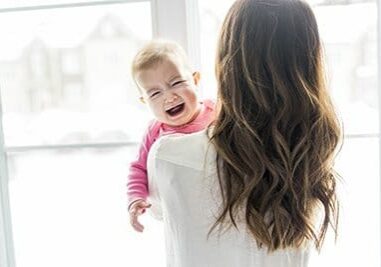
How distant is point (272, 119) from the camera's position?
89cm

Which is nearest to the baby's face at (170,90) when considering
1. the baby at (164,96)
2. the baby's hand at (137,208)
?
the baby at (164,96)

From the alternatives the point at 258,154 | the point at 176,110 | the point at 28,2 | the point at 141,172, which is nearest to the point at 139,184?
the point at 141,172

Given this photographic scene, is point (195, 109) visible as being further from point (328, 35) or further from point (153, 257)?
point (153, 257)

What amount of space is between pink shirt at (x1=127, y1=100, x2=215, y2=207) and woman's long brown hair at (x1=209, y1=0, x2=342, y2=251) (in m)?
0.26

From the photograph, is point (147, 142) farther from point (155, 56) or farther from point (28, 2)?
point (28, 2)

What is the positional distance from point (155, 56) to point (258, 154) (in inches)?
14.4

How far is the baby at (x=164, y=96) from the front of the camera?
1138 millimetres

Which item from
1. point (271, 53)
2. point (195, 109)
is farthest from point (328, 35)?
point (271, 53)

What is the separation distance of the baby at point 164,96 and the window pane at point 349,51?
0.79 feet

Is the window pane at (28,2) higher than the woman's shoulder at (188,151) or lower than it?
higher

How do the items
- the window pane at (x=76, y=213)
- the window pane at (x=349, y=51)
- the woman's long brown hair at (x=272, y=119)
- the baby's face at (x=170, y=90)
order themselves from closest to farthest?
the woman's long brown hair at (x=272, y=119), the baby's face at (x=170, y=90), the window pane at (x=349, y=51), the window pane at (x=76, y=213)

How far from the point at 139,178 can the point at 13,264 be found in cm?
62

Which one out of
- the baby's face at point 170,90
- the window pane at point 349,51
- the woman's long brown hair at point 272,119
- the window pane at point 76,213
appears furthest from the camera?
the window pane at point 76,213

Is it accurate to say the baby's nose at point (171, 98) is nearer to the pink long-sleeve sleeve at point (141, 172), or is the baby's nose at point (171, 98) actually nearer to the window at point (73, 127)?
the pink long-sleeve sleeve at point (141, 172)
